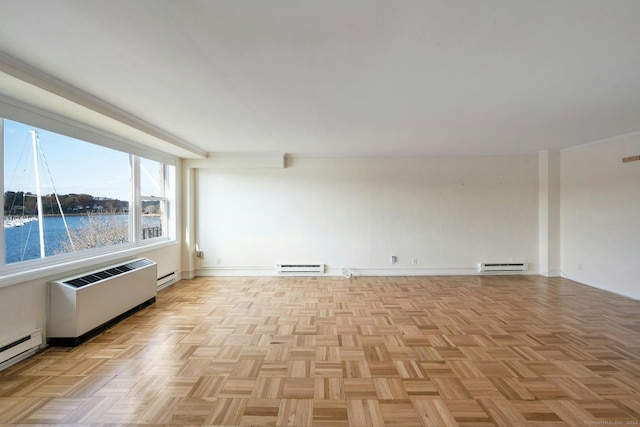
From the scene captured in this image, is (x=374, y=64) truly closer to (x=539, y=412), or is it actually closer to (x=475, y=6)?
(x=475, y=6)

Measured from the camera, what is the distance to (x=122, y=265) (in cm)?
356

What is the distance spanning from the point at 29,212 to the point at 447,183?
6.20 metres

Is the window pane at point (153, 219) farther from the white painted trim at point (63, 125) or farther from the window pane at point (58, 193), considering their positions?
the white painted trim at point (63, 125)

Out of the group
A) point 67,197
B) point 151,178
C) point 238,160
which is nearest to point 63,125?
point 67,197

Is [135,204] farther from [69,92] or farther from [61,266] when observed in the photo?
[69,92]

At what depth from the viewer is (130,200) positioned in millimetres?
4074

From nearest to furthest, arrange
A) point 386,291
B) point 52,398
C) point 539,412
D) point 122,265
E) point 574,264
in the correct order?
point 539,412 < point 52,398 < point 122,265 < point 386,291 < point 574,264

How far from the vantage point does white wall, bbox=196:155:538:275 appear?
5.43m

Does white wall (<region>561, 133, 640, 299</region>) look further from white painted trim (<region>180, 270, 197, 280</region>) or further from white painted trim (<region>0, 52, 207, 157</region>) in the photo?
white painted trim (<region>180, 270, 197, 280</region>)

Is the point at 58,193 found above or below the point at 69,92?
below

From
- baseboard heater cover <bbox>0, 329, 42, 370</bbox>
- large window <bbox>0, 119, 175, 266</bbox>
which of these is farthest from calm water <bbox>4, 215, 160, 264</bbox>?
baseboard heater cover <bbox>0, 329, 42, 370</bbox>

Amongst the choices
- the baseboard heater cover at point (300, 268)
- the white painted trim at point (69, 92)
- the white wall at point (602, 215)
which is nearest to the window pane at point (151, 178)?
the white painted trim at point (69, 92)

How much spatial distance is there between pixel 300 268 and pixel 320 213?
118cm

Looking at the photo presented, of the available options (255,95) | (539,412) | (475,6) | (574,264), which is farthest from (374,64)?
(574,264)
